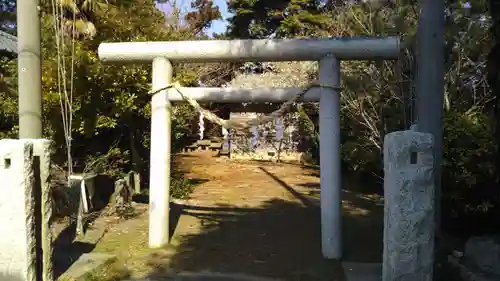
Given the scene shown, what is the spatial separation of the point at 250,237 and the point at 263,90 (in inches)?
91.1

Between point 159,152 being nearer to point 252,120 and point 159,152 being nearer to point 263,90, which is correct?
point 252,120

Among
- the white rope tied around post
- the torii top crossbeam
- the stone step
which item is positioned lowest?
the stone step

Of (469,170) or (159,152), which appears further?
(159,152)

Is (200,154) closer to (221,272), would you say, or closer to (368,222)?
(368,222)

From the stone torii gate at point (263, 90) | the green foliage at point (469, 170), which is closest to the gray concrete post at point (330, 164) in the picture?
the stone torii gate at point (263, 90)

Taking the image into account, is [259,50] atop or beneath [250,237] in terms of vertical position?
atop

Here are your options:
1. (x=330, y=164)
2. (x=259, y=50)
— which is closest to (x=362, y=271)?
(x=330, y=164)

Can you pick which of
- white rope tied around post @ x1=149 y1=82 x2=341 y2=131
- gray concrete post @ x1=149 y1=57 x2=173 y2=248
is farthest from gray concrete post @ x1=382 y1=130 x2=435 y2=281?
gray concrete post @ x1=149 y1=57 x2=173 y2=248

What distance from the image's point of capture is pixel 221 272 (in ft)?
18.9

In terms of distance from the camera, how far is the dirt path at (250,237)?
19.6ft

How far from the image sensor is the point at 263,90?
22.0 feet

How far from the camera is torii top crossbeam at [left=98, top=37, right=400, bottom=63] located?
6.26 meters

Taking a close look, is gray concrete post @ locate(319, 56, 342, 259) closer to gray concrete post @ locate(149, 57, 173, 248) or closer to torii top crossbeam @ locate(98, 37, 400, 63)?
torii top crossbeam @ locate(98, 37, 400, 63)

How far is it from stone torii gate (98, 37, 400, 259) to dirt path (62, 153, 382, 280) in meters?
0.43
